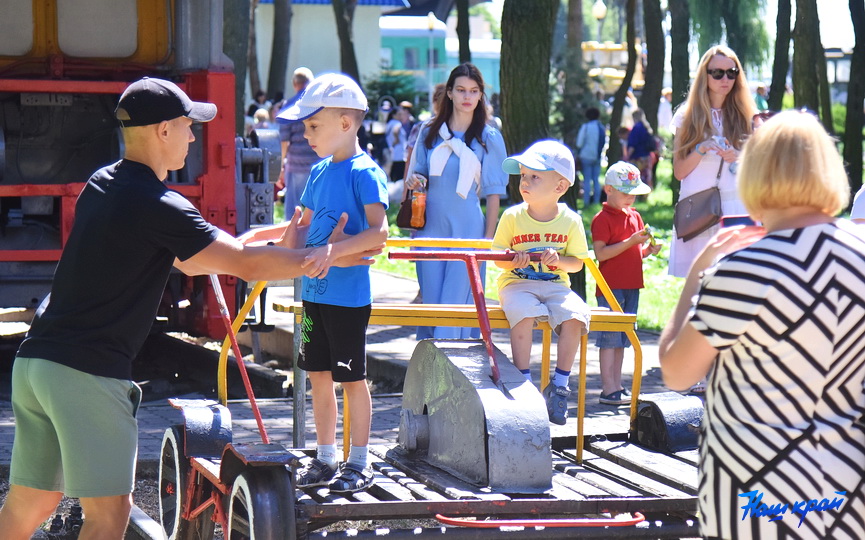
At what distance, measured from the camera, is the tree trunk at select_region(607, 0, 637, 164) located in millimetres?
23172

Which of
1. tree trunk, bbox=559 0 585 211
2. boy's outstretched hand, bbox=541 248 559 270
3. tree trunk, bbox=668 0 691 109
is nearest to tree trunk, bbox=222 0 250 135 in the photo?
tree trunk, bbox=668 0 691 109

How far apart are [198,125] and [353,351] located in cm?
402

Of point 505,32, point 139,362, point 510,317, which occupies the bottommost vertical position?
point 139,362

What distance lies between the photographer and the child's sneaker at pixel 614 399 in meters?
7.45

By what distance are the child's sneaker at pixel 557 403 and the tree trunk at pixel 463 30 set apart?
47.4 feet

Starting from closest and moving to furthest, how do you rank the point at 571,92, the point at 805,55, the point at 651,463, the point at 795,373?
the point at 795,373 < the point at 651,463 < the point at 805,55 < the point at 571,92

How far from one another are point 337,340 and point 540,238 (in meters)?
1.32

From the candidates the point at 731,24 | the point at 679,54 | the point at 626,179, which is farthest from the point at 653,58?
the point at 626,179

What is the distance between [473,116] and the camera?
7516 millimetres

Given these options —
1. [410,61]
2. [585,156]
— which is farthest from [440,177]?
[410,61]

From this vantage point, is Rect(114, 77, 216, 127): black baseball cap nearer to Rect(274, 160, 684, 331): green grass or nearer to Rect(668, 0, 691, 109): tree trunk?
Rect(274, 160, 684, 331): green grass

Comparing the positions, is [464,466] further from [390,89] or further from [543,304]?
[390,89]

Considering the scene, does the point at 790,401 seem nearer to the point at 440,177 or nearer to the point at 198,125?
the point at 440,177

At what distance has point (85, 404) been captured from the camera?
380cm
